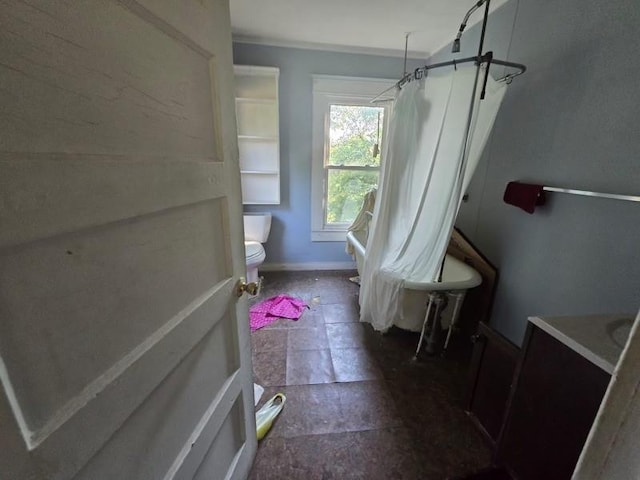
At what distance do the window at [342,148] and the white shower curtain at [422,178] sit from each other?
1049 mm

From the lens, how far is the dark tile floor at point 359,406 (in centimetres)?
122

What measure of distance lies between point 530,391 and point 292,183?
2499mm

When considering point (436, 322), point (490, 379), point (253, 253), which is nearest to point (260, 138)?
point (253, 253)

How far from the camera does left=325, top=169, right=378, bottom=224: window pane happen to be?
119 inches

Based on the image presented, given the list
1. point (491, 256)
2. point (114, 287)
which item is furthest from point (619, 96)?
point (114, 287)

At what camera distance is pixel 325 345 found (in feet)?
6.51

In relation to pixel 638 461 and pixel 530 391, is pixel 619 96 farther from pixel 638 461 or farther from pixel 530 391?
pixel 638 461

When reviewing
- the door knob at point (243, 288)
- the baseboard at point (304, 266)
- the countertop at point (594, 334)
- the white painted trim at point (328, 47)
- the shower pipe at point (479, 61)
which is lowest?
the baseboard at point (304, 266)

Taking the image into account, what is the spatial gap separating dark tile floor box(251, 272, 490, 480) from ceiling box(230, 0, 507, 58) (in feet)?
7.85

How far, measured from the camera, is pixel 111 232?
0.45 meters

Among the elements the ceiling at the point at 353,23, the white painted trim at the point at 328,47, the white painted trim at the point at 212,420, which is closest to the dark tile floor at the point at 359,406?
the white painted trim at the point at 212,420

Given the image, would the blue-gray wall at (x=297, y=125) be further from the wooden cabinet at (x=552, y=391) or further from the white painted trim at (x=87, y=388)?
the white painted trim at (x=87, y=388)

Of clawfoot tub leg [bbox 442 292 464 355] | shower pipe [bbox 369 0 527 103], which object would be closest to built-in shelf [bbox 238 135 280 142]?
shower pipe [bbox 369 0 527 103]

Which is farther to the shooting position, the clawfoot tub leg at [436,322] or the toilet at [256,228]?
the toilet at [256,228]
